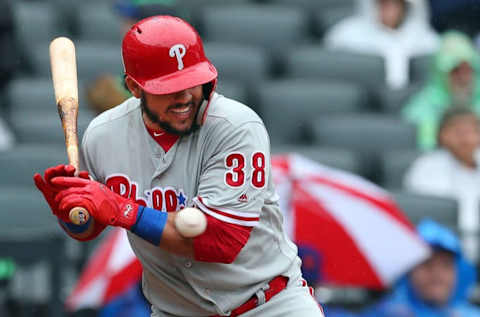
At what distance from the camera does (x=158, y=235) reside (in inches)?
118

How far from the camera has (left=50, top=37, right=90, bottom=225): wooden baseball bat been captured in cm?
310

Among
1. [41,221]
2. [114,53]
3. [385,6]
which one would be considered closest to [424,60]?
[385,6]

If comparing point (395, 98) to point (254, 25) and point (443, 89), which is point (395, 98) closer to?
point (443, 89)

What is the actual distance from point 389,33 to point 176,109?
4726 millimetres

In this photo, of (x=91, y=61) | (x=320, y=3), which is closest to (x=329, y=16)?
(x=320, y=3)

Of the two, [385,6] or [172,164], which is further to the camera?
[385,6]

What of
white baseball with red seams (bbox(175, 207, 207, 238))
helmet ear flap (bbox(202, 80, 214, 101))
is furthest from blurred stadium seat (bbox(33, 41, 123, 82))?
white baseball with red seams (bbox(175, 207, 207, 238))

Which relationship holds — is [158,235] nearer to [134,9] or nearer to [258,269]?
[258,269]

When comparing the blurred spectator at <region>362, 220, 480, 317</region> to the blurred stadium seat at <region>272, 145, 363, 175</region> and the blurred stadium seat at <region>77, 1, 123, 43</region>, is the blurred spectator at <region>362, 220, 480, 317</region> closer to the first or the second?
the blurred stadium seat at <region>272, 145, 363, 175</region>

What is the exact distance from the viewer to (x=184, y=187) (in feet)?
10.5

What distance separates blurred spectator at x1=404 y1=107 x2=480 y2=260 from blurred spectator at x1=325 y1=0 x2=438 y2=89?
1256 millimetres

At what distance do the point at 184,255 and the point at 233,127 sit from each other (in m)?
0.39

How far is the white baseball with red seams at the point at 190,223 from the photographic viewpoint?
9.40ft

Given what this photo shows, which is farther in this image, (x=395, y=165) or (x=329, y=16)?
(x=329, y=16)
